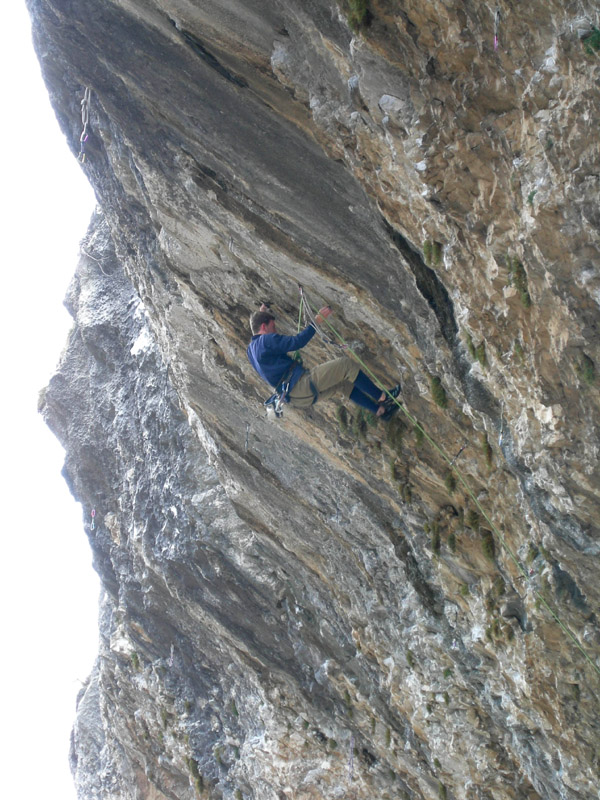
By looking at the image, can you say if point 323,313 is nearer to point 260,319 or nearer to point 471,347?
point 260,319

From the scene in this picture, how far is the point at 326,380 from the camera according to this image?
8.00 metres

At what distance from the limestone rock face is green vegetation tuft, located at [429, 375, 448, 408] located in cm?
2

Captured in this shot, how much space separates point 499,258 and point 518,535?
3126mm

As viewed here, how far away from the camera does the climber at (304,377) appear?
313 inches

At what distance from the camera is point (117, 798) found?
18.8 metres

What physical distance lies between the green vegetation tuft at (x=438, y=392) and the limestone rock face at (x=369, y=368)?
0.02 m

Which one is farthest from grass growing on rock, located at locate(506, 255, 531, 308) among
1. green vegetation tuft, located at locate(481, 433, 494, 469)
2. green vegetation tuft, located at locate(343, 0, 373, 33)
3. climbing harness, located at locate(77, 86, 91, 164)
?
climbing harness, located at locate(77, 86, 91, 164)

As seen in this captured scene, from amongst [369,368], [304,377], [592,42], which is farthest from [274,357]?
[592,42]

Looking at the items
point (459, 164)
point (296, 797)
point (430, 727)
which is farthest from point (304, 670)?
point (459, 164)

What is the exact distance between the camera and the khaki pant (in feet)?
26.1

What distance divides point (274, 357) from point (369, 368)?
46.4 inches

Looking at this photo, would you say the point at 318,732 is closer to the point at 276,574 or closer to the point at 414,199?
the point at 276,574

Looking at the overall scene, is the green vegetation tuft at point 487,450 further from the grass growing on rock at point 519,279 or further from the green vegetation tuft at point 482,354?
the grass growing on rock at point 519,279

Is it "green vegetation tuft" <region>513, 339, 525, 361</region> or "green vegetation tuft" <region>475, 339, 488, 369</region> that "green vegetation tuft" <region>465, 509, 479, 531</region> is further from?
"green vegetation tuft" <region>513, 339, 525, 361</region>
